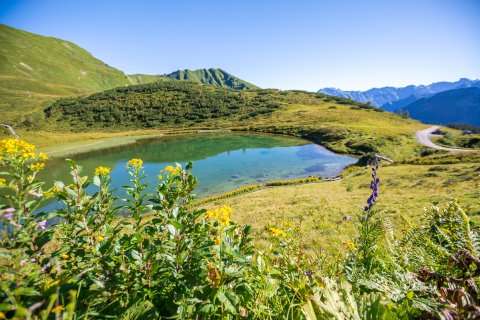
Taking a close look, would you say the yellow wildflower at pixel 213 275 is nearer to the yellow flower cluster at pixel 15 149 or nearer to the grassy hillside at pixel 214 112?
the yellow flower cluster at pixel 15 149

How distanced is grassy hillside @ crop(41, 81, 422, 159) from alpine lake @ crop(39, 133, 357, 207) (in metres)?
23.9

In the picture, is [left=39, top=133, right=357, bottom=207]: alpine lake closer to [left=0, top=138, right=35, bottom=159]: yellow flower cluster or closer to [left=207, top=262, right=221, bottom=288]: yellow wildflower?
[left=0, top=138, right=35, bottom=159]: yellow flower cluster

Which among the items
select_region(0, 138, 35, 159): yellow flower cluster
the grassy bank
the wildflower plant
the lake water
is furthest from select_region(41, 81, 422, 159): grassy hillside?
select_region(0, 138, 35, 159): yellow flower cluster

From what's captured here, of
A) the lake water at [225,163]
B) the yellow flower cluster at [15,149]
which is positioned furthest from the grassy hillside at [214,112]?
the yellow flower cluster at [15,149]

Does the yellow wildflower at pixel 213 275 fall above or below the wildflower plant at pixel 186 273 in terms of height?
below

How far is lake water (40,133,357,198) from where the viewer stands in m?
35.8

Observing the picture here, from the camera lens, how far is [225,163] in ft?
155

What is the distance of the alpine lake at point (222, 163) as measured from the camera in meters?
35.2

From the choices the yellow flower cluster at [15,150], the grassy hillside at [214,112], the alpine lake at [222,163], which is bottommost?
the alpine lake at [222,163]

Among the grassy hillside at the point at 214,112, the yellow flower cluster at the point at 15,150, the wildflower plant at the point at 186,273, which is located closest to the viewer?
the wildflower plant at the point at 186,273

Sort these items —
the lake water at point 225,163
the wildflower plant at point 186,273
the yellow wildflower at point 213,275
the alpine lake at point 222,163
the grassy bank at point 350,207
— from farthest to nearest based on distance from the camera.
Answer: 1. the lake water at point 225,163
2. the alpine lake at point 222,163
3. the grassy bank at point 350,207
4. the yellow wildflower at point 213,275
5. the wildflower plant at point 186,273

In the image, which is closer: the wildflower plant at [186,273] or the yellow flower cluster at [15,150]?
the wildflower plant at [186,273]

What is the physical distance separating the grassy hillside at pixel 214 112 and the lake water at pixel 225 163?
2327 centimetres

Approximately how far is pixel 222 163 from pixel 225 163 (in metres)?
0.62
